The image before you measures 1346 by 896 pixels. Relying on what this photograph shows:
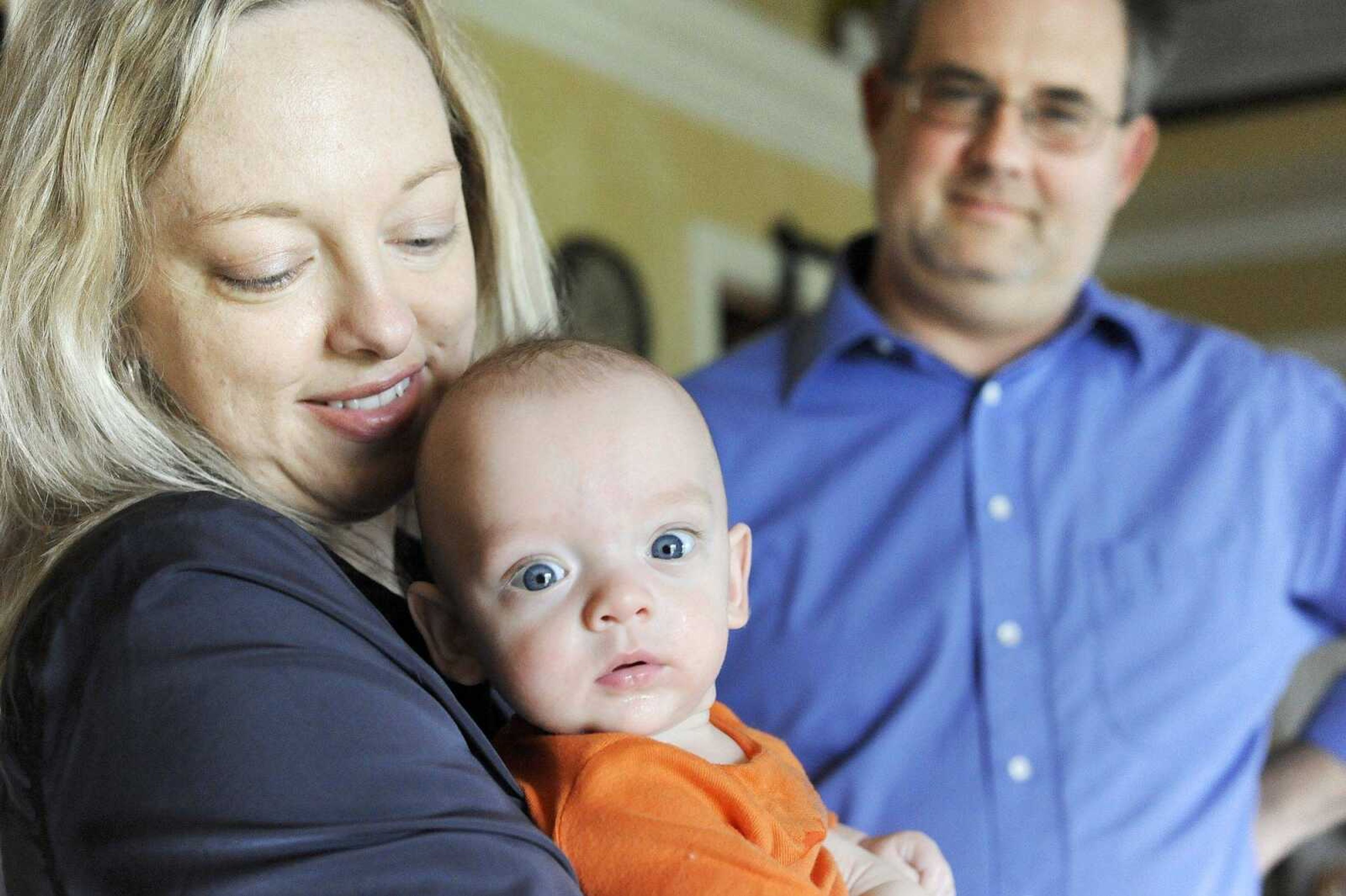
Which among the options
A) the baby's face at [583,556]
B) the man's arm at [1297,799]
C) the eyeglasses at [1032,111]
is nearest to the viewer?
the baby's face at [583,556]

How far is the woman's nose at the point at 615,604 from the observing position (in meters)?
1.05

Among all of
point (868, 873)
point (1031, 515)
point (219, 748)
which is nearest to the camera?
point (219, 748)

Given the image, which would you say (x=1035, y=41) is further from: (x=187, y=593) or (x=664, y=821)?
(x=187, y=593)

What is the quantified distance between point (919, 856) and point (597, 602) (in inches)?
17.8

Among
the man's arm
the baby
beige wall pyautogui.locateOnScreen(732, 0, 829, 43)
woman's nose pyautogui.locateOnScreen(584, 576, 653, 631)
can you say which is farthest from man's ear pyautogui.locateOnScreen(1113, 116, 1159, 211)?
beige wall pyautogui.locateOnScreen(732, 0, 829, 43)

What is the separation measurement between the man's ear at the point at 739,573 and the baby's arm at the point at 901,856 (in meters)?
0.21

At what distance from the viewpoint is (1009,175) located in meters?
2.19

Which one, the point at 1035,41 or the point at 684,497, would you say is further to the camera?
the point at 1035,41

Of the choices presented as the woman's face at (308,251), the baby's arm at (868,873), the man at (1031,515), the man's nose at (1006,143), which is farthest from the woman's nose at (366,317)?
the man's nose at (1006,143)

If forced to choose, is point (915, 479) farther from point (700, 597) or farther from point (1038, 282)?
point (700, 597)

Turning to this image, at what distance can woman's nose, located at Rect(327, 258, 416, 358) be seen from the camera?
43.3 inches

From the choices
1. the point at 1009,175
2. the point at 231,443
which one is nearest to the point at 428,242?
the point at 231,443

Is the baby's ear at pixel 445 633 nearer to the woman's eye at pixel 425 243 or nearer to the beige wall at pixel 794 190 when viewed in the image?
the woman's eye at pixel 425 243

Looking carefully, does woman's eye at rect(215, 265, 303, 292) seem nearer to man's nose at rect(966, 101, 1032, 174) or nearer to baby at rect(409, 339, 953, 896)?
baby at rect(409, 339, 953, 896)
